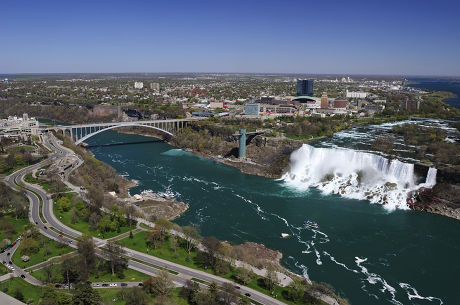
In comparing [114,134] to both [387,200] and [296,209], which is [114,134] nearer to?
[296,209]

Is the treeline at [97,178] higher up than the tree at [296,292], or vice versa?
the treeline at [97,178]

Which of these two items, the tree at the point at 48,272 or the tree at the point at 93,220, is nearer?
the tree at the point at 48,272

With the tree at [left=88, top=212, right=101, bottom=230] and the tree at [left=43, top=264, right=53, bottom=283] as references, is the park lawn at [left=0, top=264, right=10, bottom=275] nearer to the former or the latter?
the tree at [left=43, top=264, right=53, bottom=283]

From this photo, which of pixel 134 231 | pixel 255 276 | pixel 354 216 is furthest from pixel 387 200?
pixel 134 231

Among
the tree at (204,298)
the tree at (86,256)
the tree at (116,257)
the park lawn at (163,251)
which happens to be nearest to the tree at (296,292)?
the tree at (204,298)

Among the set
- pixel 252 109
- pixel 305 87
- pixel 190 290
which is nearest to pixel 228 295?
pixel 190 290

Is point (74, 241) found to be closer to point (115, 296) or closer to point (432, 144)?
point (115, 296)

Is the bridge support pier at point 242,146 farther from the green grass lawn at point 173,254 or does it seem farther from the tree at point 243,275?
the tree at point 243,275

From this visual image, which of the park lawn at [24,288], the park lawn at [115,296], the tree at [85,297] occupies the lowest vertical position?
the park lawn at [115,296]
